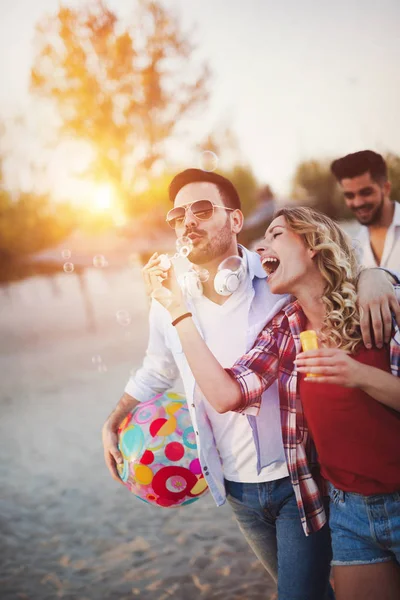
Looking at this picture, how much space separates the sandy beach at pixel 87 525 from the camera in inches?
129

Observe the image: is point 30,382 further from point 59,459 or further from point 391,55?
point 391,55

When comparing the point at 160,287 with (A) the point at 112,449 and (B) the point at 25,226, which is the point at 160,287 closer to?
(A) the point at 112,449

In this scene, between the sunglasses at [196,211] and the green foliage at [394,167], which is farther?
the green foliage at [394,167]

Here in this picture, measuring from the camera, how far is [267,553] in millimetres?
2074

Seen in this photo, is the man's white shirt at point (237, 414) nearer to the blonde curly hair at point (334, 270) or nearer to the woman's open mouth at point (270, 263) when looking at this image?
the woman's open mouth at point (270, 263)

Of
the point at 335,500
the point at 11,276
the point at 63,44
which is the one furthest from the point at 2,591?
the point at 11,276

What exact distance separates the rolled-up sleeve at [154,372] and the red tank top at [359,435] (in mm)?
848

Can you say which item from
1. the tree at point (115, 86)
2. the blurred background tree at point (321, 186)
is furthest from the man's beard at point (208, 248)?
the blurred background tree at point (321, 186)

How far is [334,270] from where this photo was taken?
5.87ft

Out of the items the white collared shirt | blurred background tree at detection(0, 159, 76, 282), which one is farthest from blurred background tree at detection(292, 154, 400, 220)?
the white collared shirt

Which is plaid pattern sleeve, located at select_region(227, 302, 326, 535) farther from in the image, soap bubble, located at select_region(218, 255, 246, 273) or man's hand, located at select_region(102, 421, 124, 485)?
man's hand, located at select_region(102, 421, 124, 485)

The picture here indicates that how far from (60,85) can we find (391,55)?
5793mm

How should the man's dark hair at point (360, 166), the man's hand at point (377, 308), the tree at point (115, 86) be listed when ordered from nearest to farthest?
the man's hand at point (377, 308)
the man's dark hair at point (360, 166)
the tree at point (115, 86)

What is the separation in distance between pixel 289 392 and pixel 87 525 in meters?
2.96
